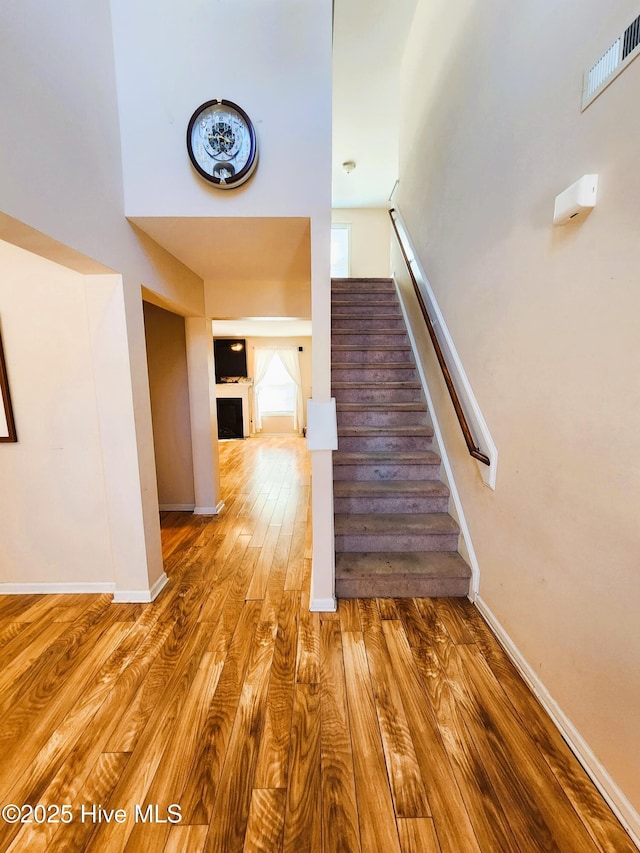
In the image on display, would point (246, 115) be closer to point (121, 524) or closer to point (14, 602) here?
point (121, 524)

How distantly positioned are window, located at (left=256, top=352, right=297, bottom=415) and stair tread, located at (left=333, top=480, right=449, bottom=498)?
5257 millimetres

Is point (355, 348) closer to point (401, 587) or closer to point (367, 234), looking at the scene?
point (401, 587)

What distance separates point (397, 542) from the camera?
2.17 meters

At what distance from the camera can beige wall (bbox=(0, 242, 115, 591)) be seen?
186 centimetres

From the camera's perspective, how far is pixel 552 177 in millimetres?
1262

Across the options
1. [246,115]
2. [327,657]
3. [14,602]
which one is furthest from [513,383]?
[14,602]

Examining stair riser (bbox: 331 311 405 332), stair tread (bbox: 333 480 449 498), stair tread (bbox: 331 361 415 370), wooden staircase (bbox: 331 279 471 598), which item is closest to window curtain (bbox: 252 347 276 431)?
wooden staircase (bbox: 331 279 471 598)

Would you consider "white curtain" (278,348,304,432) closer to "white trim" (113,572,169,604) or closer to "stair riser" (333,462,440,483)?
"stair riser" (333,462,440,483)

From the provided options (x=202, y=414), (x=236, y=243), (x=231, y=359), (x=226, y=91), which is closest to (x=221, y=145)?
(x=226, y=91)

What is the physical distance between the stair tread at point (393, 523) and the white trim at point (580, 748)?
25.7 inches

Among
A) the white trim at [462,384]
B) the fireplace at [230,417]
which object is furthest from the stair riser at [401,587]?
the fireplace at [230,417]

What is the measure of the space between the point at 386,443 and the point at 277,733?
190cm

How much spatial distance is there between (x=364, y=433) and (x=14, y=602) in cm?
254

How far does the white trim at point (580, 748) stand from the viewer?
38.6 inches
